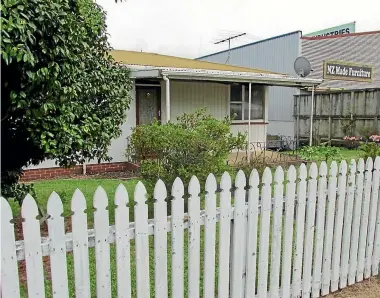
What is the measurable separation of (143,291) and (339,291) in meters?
2.30

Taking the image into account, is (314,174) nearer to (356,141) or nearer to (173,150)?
(173,150)

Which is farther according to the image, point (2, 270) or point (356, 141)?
point (356, 141)

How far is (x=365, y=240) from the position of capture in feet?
13.4

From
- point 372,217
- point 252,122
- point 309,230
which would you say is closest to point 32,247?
point 309,230

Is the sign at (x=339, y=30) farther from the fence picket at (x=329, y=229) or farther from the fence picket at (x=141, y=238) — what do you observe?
the fence picket at (x=141, y=238)

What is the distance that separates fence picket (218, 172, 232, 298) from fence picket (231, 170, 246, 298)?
0.20ft

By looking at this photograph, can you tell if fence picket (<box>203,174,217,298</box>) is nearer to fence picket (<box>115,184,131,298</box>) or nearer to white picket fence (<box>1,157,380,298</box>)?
white picket fence (<box>1,157,380,298</box>)

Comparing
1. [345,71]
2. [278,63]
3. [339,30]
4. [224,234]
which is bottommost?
[224,234]

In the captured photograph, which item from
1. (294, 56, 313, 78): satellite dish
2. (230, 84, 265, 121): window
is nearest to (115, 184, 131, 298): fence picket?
(230, 84, 265, 121): window

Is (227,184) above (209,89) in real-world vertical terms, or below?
below

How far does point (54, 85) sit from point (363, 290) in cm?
365

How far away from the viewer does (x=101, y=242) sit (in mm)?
2439

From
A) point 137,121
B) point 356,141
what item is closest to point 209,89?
point 137,121

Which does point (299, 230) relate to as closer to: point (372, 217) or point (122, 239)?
point (372, 217)
